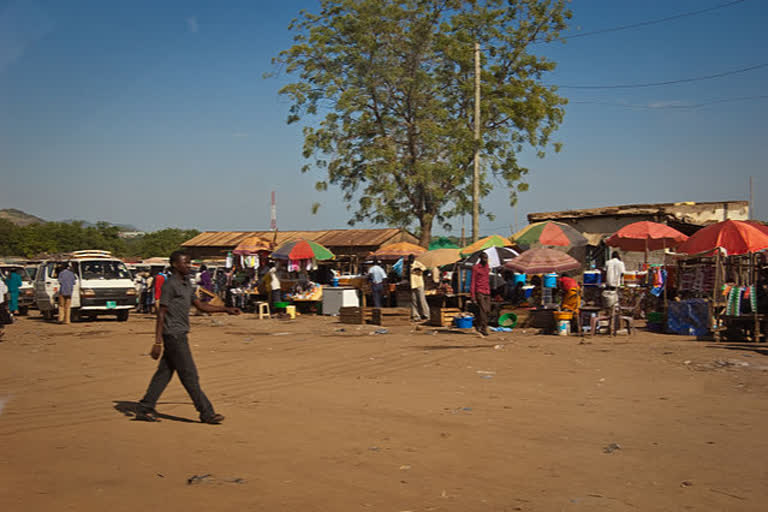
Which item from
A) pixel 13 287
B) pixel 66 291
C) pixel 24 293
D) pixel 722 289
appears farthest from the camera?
pixel 24 293

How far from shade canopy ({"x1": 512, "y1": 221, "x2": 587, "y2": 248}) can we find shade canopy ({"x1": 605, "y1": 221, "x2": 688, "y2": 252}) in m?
1.44

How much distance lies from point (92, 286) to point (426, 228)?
17.6 metres

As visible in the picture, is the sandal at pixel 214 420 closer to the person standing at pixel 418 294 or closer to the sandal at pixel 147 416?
the sandal at pixel 147 416

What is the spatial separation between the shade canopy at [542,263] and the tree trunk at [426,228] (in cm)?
1690

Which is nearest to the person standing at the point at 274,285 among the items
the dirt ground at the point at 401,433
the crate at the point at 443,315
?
the crate at the point at 443,315

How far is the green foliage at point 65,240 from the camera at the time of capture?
236ft

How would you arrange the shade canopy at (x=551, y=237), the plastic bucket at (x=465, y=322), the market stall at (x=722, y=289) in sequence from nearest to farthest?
the market stall at (x=722, y=289)
the plastic bucket at (x=465, y=322)
the shade canopy at (x=551, y=237)

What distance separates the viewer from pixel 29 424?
7609mm

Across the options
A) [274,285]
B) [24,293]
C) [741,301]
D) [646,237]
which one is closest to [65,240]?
[24,293]

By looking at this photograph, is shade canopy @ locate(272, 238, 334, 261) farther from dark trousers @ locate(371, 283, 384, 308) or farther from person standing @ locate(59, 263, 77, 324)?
person standing @ locate(59, 263, 77, 324)

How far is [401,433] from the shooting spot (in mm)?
7285

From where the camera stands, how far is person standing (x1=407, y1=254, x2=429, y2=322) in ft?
68.7

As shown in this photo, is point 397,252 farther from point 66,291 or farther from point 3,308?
point 3,308

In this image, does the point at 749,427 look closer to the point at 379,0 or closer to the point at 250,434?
the point at 250,434
